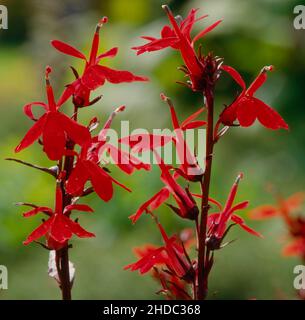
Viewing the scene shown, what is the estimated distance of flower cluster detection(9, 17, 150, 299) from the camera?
2.13ft

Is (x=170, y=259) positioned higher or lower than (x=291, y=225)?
lower

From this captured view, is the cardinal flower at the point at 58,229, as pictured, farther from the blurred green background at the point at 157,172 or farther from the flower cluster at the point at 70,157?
the blurred green background at the point at 157,172

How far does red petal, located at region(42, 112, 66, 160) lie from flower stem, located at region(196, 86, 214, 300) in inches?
5.3

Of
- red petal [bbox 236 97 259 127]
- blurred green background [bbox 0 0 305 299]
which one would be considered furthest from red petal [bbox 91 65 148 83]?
blurred green background [bbox 0 0 305 299]

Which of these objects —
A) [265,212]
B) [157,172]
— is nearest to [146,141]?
[265,212]

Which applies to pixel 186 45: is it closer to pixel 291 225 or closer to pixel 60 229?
pixel 60 229

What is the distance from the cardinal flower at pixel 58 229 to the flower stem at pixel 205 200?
103 millimetres

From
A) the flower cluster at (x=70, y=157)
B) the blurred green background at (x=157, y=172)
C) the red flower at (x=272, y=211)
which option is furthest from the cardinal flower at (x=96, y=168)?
the blurred green background at (x=157, y=172)

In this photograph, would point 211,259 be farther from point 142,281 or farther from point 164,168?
point 142,281

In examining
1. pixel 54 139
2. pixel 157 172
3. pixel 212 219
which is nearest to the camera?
pixel 54 139

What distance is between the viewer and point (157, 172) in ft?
9.87

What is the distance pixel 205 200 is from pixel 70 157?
0.43 feet

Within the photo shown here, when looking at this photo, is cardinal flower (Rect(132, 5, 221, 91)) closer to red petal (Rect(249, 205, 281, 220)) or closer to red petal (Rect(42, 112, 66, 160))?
red petal (Rect(42, 112, 66, 160))
